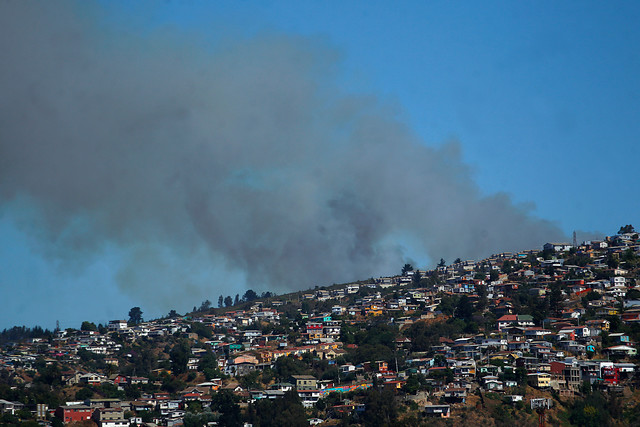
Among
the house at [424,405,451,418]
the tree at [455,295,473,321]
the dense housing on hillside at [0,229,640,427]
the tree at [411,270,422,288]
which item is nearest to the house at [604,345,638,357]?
the dense housing on hillside at [0,229,640,427]

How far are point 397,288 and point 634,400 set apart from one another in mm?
61908

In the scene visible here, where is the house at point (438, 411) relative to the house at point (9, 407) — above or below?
below

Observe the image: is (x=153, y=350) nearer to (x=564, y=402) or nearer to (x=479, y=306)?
(x=479, y=306)

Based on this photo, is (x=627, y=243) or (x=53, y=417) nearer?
(x=53, y=417)

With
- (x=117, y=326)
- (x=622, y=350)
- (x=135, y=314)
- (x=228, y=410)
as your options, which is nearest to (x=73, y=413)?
(x=228, y=410)

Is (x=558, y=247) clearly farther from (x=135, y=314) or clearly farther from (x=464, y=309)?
(x=135, y=314)

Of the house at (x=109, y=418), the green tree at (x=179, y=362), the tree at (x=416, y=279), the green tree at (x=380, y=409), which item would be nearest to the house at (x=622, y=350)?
the green tree at (x=380, y=409)

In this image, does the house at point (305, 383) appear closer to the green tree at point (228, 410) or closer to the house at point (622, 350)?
the green tree at point (228, 410)

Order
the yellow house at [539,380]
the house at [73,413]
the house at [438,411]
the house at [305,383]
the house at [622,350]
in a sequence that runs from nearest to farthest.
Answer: the house at [438,411]
the yellow house at [539,380]
the house at [73,413]
the house at [622,350]
the house at [305,383]

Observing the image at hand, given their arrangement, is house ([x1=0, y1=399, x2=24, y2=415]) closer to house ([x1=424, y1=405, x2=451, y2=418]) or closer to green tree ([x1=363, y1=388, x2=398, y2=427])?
green tree ([x1=363, y1=388, x2=398, y2=427])

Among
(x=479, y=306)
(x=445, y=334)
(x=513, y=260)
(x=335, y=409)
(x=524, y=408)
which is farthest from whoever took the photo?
(x=513, y=260)

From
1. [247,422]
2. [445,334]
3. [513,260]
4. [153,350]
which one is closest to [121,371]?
[153,350]

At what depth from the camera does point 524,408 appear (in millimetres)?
63094

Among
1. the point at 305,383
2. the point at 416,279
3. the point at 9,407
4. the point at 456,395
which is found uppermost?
the point at 416,279
